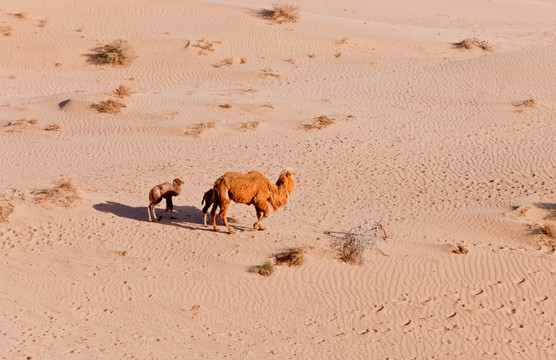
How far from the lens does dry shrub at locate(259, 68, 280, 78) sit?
27.2 meters

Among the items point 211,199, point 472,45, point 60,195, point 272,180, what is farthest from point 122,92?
point 472,45

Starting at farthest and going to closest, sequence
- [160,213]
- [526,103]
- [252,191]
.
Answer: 1. [526,103]
2. [160,213]
3. [252,191]

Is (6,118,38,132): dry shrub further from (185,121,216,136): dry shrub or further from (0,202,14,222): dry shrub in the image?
(0,202,14,222): dry shrub

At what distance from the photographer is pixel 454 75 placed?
26.2 meters

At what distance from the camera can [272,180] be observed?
1778cm

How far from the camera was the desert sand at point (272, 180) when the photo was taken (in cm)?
1128

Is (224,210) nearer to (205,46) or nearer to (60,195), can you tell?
(60,195)

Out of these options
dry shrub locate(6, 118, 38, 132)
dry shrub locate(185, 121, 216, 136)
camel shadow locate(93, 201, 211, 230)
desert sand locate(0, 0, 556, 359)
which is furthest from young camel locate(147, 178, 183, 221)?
dry shrub locate(6, 118, 38, 132)

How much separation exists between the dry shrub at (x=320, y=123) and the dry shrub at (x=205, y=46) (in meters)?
9.34

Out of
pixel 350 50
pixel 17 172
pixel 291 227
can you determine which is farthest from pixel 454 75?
pixel 17 172

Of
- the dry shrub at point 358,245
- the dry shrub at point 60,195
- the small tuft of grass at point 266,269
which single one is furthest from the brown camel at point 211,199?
the dry shrub at point 60,195

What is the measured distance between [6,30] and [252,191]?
21.1 meters

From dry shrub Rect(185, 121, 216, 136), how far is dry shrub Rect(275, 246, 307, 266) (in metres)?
8.92

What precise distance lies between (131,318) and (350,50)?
21713 millimetres
